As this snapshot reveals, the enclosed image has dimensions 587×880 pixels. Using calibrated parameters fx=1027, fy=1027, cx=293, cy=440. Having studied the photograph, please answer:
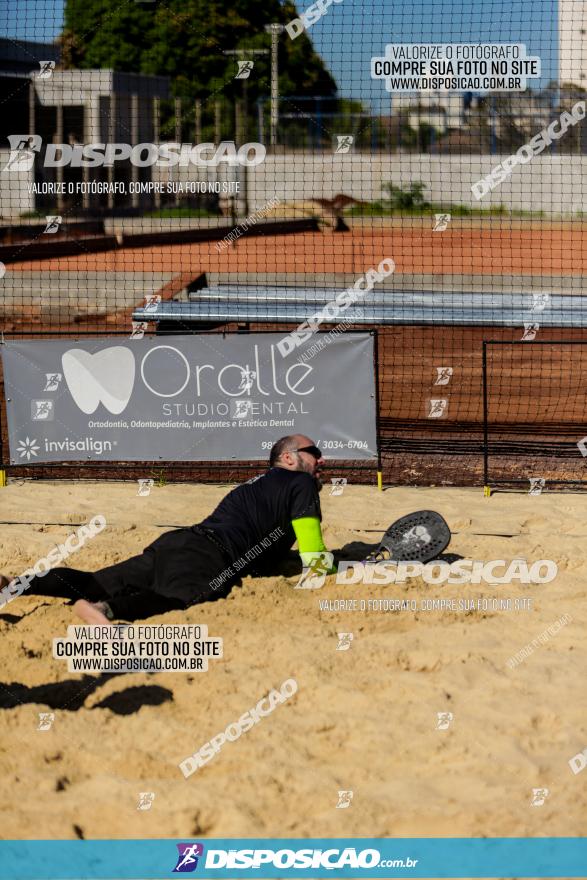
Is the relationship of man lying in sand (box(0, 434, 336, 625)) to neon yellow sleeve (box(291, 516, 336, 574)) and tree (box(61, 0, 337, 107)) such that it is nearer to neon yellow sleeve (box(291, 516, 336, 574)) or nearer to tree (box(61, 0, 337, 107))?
neon yellow sleeve (box(291, 516, 336, 574))

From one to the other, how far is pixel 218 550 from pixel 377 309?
6958 mm

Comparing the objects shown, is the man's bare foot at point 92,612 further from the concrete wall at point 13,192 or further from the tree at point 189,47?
the tree at point 189,47

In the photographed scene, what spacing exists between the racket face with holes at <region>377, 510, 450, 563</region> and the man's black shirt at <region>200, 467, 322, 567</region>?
2.63 ft

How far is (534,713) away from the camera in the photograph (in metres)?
4.78

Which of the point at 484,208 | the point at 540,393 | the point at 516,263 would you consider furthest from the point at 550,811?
the point at 484,208

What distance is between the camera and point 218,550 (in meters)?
6.04

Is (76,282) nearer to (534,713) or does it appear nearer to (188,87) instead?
(534,713)

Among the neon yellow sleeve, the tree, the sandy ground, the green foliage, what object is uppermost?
the tree

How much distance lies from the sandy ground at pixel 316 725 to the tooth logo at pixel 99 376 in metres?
2.96

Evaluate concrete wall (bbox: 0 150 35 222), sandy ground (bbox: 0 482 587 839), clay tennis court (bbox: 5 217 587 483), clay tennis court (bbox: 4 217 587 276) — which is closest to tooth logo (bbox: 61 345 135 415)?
clay tennis court (bbox: 5 217 587 483)

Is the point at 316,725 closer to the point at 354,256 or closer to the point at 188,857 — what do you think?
the point at 188,857

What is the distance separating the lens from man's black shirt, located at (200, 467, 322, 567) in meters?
6.13

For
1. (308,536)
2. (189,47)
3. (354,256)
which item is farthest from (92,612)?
(189,47)

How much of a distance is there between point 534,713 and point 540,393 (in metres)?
8.09
